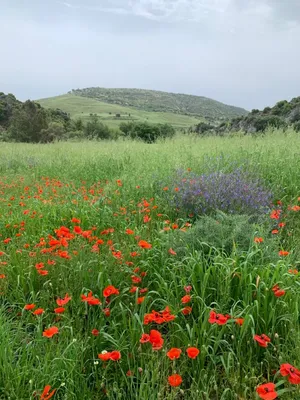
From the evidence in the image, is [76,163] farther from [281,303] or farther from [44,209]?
[281,303]

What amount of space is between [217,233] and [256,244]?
328mm

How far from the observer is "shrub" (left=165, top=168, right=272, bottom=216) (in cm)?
368

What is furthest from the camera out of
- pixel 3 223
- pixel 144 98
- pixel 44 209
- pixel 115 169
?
pixel 144 98

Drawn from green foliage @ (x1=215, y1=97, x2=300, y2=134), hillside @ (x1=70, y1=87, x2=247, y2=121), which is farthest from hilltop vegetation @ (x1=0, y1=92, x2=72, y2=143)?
hillside @ (x1=70, y1=87, x2=247, y2=121)

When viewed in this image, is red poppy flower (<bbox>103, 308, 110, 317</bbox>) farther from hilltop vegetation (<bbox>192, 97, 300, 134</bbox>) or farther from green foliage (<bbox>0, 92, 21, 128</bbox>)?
green foliage (<bbox>0, 92, 21, 128</bbox>)

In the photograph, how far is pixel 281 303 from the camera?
1950 mm

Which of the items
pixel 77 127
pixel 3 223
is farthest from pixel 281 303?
pixel 77 127

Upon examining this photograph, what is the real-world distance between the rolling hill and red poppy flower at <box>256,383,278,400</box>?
279 feet

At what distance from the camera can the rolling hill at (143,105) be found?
92.9m

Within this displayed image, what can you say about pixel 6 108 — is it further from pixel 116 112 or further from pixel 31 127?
pixel 116 112

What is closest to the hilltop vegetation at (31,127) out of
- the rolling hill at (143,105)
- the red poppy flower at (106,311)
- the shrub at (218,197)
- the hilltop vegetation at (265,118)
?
the hilltop vegetation at (265,118)

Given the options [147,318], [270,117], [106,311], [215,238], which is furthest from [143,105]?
[147,318]

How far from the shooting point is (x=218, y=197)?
12.4 ft

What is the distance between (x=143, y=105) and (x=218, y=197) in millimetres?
121920
